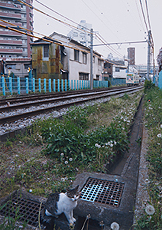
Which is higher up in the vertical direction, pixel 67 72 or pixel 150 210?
pixel 67 72

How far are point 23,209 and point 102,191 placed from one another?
1145 mm

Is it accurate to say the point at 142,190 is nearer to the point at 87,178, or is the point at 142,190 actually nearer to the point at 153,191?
the point at 153,191

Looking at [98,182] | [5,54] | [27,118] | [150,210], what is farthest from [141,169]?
[5,54]

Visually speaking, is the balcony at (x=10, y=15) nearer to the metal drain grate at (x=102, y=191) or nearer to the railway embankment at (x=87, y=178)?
the railway embankment at (x=87, y=178)

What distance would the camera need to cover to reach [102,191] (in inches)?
121

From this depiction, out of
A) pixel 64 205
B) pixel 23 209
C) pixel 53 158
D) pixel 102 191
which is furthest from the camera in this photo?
pixel 53 158

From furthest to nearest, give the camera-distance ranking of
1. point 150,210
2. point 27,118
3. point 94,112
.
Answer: point 94,112
point 27,118
point 150,210

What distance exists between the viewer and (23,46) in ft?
190

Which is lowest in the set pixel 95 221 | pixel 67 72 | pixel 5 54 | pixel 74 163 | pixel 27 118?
pixel 95 221

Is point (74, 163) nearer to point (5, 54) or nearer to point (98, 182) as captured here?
point (98, 182)

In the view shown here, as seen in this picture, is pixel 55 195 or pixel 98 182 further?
pixel 98 182

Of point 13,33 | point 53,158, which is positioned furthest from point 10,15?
point 53,158

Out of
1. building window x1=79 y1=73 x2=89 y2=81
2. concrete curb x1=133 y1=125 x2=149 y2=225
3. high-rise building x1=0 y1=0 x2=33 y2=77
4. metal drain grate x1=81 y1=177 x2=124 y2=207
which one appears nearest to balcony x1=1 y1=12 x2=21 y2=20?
high-rise building x1=0 y1=0 x2=33 y2=77

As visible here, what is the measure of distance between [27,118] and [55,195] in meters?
5.26
